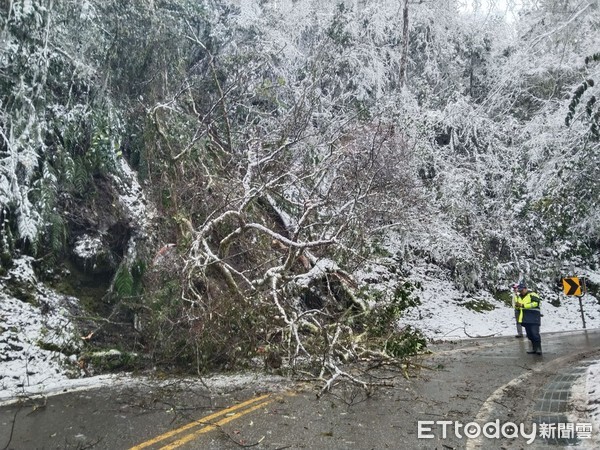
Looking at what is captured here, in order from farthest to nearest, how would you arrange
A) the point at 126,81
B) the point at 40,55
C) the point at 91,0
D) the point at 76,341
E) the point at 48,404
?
the point at 126,81
the point at 91,0
the point at 40,55
the point at 76,341
the point at 48,404

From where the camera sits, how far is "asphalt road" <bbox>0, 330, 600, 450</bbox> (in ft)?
15.5

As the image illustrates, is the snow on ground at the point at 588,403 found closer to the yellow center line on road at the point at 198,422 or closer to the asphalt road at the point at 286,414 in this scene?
the asphalt road at the point at 286,414

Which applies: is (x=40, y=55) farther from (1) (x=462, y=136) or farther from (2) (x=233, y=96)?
(1) (x=462, y=136)

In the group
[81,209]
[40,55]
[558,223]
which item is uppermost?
[40,55]

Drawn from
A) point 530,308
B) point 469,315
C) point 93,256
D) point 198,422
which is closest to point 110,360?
point 93,256

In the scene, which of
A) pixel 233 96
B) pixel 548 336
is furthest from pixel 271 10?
pixel 548 336

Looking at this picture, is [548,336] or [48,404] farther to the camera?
[548,336]

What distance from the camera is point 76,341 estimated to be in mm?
8375

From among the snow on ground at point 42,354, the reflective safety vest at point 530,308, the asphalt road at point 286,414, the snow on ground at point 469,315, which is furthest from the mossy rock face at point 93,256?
the reflective safety vest at point 530,308

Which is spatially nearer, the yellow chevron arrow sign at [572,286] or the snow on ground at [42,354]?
the snow on ground at [42,354]

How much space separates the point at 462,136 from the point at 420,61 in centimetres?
399

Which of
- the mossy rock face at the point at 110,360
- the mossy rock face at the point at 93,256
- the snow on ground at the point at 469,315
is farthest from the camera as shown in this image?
the snow on ground at the point at 469,315

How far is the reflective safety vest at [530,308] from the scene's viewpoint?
10.1 meters

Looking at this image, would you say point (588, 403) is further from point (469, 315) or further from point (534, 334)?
point (469, 315)
